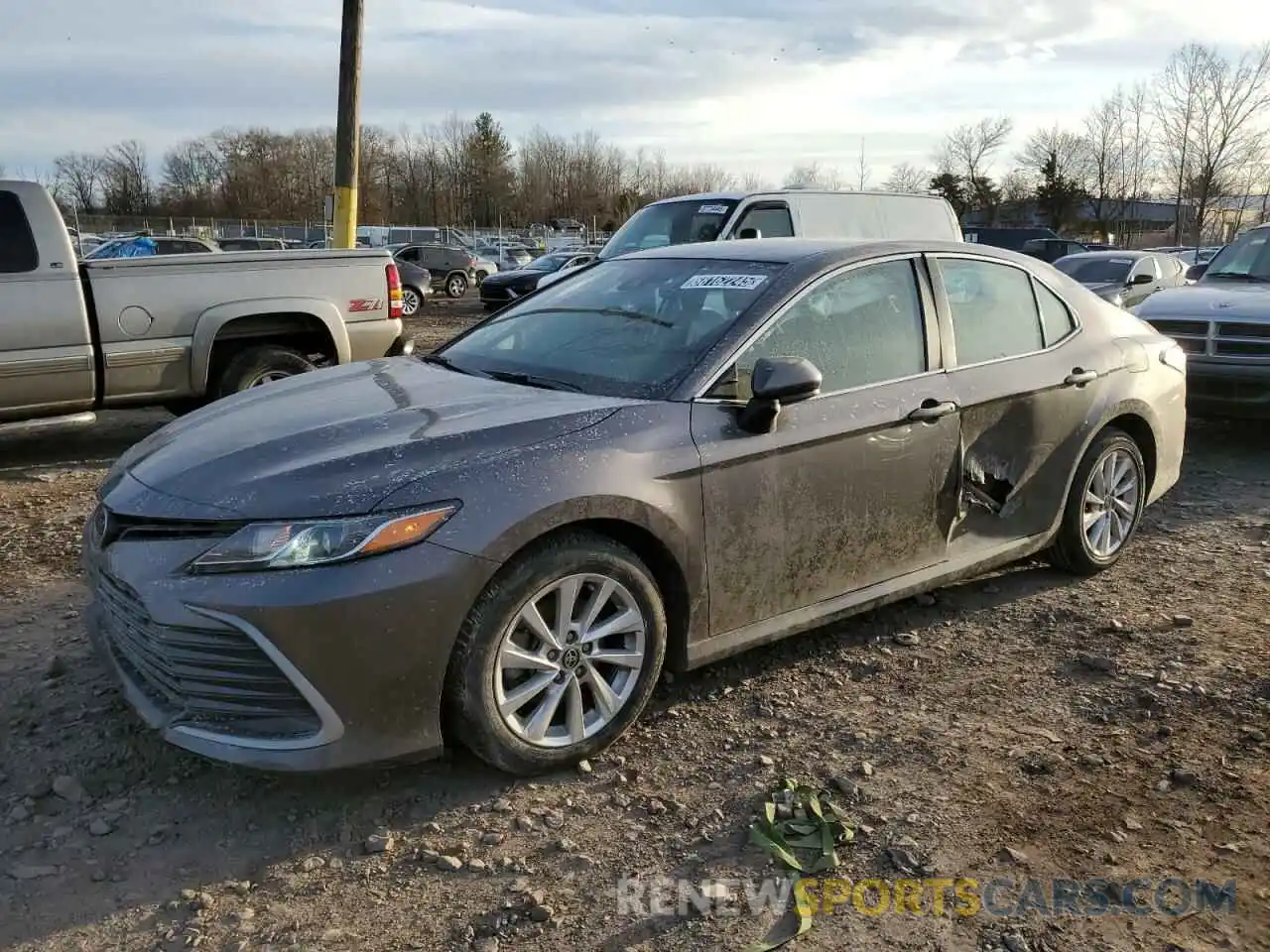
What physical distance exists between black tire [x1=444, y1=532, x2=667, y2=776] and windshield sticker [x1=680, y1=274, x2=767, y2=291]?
3.91ft

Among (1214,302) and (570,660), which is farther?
(1214,302)

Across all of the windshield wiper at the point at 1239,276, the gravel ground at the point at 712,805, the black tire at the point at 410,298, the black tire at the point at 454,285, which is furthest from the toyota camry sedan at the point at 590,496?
the black tire at the point at 454,285

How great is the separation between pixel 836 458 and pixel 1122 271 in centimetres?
1297

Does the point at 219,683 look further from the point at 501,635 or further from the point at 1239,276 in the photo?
the point at 1239,276

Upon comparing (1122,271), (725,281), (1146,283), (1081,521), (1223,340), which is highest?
(1122,271)

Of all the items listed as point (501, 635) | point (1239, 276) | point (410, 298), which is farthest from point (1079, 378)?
point (410, 298)

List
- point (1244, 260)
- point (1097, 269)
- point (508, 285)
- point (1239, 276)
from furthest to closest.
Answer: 1. point (508, 285)
2. point (1097, 269)
3. point (1244, 260)
4. point (1239, 276)

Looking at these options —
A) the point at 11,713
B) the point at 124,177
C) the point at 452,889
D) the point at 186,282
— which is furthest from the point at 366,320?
the point at 124,177

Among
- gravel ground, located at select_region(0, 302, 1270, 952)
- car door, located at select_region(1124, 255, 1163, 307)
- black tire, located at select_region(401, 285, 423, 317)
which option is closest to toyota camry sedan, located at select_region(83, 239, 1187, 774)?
gravel ground, located at select_region(0, 302, 1270, 952)

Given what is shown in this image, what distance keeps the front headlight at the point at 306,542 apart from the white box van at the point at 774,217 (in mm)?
7825

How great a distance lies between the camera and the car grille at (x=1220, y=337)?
7.47 meters

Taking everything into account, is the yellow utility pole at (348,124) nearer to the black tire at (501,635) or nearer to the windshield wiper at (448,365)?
the windshield wiper at (448,365)

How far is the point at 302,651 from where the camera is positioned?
2646 millimetres

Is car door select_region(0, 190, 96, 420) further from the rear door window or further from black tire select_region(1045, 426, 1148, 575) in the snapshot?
black tire select_region(1045, 426, 1148, 575)
